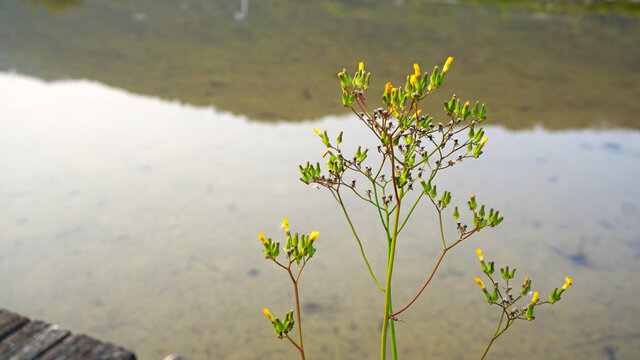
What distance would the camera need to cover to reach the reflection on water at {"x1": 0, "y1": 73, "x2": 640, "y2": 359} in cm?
260

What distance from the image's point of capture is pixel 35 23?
7984mm

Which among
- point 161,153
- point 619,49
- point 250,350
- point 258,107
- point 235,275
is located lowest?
point 250,350

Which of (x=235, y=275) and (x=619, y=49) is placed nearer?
(x=235, y=275)

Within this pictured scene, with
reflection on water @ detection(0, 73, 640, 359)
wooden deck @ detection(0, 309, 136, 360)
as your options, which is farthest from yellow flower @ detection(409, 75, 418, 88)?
reflection on water @ detection(0, 73, 640, 359)

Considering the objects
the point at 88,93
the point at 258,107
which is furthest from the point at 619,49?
the point at 88,93

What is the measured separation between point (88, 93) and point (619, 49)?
6.47 metres

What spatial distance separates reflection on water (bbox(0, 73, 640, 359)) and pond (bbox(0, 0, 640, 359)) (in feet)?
0.04

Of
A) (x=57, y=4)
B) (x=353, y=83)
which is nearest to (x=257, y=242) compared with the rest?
(x=353, y=83)

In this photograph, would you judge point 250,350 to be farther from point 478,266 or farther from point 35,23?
point 35,23

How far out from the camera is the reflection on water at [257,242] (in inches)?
102

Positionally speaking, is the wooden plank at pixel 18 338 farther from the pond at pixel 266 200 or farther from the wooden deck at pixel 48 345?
the pond at pixel 266 200

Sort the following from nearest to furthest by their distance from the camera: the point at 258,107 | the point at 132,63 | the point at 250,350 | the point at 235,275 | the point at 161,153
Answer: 1. the point at 250,350
2. the point at 235,275
3. the point at 161,153
4. the point at 258,107
5. the point at 132,63

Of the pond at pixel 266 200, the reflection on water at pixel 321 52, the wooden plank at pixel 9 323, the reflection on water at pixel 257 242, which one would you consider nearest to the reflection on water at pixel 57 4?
the reflection on water at pixel 321 52

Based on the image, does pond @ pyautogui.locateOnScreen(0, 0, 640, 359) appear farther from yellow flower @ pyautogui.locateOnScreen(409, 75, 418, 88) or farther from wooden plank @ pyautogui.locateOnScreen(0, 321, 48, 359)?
yellow flower @ pyautogui.locateOnScreen(409, 75, 418, 88)
